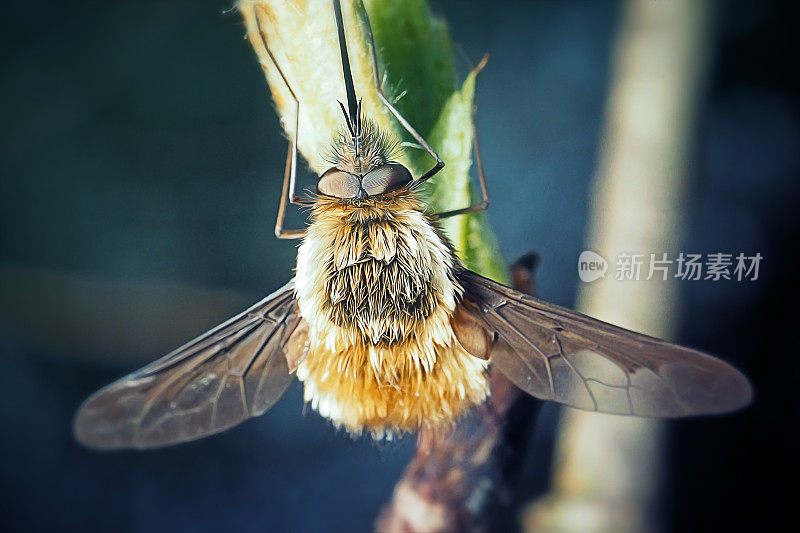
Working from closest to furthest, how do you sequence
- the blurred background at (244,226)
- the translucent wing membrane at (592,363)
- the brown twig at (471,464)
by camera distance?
the translucent wing membrane at (592,363)
the brown twig at (471,464)
the blurred background at (244,226)

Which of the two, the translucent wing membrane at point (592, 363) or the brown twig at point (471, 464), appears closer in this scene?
the translucent wing membrane at point (592, 363)

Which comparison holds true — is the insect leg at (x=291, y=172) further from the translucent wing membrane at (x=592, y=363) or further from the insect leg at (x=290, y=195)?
the translucent wing membrane at (x=592, y=363)

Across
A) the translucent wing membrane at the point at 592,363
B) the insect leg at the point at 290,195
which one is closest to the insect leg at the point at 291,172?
the insect leg at the point at 290,195

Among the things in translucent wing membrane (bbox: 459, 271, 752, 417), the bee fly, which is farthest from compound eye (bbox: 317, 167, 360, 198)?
translucent wing membrane (bbox: 459, 271, 752, 417)

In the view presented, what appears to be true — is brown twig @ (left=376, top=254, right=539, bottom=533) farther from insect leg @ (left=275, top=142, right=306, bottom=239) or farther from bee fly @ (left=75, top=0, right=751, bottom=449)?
insect leg @ (left=275, top=142, right=306, bottom=239)

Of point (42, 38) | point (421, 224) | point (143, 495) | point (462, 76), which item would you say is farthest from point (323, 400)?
point (42, 38)

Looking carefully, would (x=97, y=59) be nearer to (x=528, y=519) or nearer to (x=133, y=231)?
(x=133, y=231)

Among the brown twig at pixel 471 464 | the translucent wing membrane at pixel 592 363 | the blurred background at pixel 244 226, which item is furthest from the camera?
the blurred background at pixel 244 226
